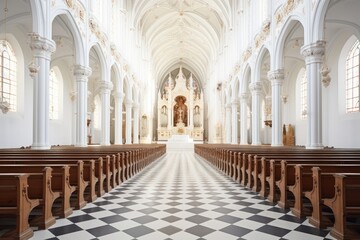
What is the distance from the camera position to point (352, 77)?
1664 centimetres

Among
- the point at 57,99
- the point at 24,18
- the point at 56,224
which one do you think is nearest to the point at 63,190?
the point at 56,224

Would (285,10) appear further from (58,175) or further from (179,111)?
(179,111)

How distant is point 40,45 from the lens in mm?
10234

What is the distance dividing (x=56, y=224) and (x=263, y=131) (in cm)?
2973

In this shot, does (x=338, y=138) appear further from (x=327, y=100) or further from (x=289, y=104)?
(x=289, y=104)

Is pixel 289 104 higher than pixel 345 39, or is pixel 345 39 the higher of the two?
pixel 345 39

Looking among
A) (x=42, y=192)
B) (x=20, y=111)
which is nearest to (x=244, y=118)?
(x=20, y=111)

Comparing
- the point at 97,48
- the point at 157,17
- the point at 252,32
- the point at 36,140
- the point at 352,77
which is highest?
the point at 157,17

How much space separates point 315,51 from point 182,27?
90.9 feet

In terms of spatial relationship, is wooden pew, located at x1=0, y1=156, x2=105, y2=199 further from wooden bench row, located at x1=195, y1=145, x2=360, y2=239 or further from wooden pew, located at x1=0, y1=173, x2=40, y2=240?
wooden bench row, located at x1=195, y1=145, x2=360, y2=239

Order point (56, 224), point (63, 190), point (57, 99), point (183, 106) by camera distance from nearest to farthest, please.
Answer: point (56, 224) → point (63, 190) → point (57, 99) → point (183, 106)

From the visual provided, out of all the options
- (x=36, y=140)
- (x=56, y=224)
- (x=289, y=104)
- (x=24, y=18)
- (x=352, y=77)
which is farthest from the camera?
(x=289, y=104)

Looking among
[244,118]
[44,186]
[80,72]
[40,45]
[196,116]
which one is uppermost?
[40,45]

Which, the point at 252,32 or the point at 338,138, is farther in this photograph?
the point at 252,32
